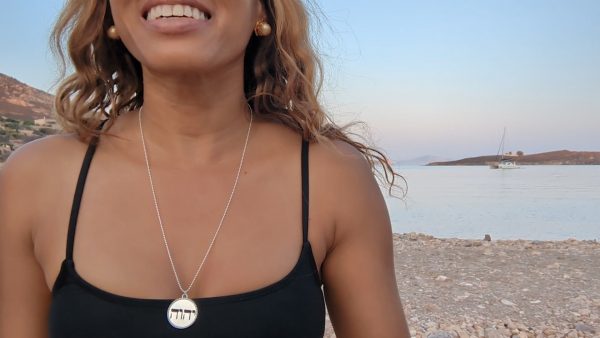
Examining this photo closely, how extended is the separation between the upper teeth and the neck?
192 mm

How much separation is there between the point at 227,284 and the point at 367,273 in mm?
379

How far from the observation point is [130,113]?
1789 mm

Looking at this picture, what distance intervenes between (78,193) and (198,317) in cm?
47

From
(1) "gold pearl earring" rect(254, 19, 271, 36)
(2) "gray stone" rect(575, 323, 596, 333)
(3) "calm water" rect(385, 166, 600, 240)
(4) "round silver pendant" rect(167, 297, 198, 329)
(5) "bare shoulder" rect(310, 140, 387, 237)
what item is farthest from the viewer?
(3) "calm water" rect(385, 166, 600, 240)

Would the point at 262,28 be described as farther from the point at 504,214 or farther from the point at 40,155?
the point at 504,214

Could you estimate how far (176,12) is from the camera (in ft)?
4.70

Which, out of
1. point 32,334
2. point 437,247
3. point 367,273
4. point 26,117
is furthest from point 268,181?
point 26,117

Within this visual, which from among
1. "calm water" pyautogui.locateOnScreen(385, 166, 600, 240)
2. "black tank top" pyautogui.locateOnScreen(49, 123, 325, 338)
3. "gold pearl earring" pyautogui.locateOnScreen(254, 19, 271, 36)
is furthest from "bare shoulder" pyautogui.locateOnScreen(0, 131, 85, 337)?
"calm water" pyautogui.locateOnScreen(385, 166, 600, 240)

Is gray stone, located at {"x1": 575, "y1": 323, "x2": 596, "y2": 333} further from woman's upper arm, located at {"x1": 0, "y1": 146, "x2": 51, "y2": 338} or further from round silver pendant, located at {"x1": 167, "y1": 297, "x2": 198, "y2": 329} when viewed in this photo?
woman's upper arm, located at {"x1": 0, "y1": 146, "x2": 51, "y2": 338}

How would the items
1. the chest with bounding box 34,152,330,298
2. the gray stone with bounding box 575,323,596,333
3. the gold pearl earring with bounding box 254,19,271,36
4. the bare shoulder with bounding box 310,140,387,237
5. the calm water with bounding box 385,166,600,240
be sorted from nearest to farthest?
the chest with bounding box 34,152,330,298 → the bare shoulder with bounding box 310,140,387,237 → the gold pearl earring with bounding box 254,19,271,36 → the gray stone with bounding box 575,323,596,333 → the calm water with bounding box 385,166,600,240

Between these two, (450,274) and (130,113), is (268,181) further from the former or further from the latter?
(450,274)

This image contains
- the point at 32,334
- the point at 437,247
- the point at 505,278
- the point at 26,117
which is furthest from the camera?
the point at 26,117

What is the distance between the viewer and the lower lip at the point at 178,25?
4.65 ft

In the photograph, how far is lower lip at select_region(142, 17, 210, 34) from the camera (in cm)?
142
